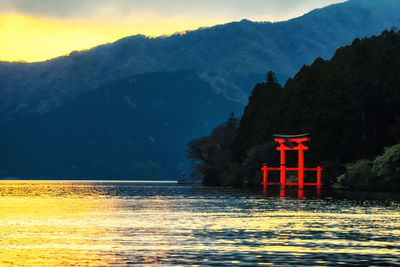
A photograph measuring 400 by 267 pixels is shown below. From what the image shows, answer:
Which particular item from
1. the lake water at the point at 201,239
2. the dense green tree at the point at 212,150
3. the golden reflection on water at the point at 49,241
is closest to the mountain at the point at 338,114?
the dense green tree at the point at 212,150

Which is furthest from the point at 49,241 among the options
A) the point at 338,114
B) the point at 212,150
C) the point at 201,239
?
the point at 212,150

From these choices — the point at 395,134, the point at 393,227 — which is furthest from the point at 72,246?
the point at 395,134

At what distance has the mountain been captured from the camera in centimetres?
10788

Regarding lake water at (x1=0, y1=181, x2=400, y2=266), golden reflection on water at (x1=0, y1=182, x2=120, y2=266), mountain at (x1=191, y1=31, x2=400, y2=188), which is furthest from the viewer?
mountain at (x1=191, y1=31, x2=400, y2=188)

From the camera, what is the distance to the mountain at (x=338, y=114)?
4247 inches

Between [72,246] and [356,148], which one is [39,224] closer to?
[72,246]

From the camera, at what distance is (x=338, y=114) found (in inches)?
4368

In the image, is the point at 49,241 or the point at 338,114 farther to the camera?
the point at 338,114

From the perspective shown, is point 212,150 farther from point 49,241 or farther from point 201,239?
point 49,241

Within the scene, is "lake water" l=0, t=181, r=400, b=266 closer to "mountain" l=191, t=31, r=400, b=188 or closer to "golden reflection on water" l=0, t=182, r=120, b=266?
"golden reflection on water" l=0, t=182, r=120, b=266

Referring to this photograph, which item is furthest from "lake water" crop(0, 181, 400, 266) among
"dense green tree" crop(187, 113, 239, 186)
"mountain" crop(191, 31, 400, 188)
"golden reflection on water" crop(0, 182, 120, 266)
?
"dense green tree" crop(187, 113, 239, 186)

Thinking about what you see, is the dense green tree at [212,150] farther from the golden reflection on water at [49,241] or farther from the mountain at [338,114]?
the golden reflection on water at [49,241]

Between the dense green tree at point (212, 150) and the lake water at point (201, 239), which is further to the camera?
the dense green tree at point (212, 150)

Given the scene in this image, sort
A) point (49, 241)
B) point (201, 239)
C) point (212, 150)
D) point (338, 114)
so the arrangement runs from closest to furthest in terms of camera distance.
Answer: point (49, 241) → point (201, 239) → point (338, 114) → point (212, 150)
